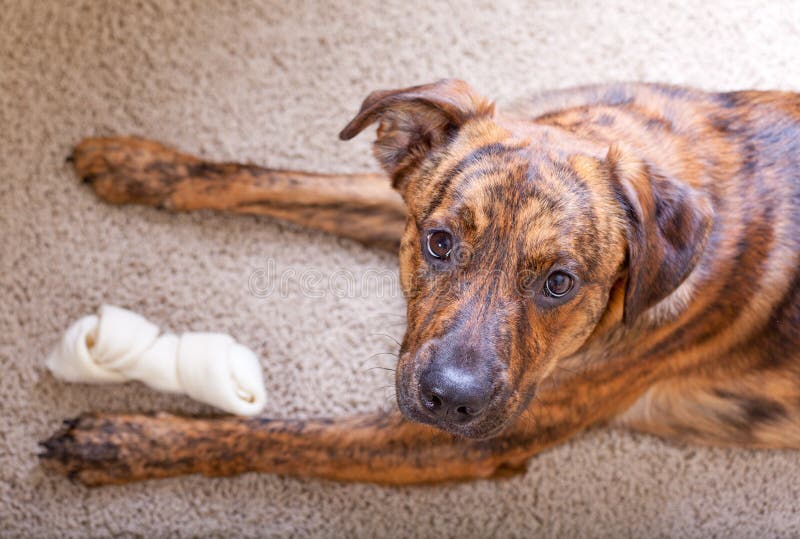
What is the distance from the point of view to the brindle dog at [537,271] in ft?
6.26

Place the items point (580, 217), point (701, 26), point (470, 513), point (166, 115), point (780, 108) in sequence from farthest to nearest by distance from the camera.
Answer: point (701, 26)
point (166, 115)
point (470, 513)
point (780, 108)
point (580, 217)

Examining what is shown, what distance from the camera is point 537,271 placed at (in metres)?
1.90

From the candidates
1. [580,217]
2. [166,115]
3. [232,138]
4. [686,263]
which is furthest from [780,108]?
[166,115]

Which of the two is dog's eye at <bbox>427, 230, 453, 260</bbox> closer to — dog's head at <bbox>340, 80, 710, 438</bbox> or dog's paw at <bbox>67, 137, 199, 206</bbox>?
dog's head at <bbox>340, 80, 710, 438</bbox>

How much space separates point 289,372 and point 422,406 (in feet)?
3.19

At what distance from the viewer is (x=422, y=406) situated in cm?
193

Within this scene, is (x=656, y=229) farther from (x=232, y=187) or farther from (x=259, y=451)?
(x=232, y=187)

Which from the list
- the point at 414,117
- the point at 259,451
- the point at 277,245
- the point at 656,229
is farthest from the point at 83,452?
the point at 656,229

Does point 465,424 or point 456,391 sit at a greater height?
point 456,391

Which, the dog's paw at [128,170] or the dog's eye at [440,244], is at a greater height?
the dog's eye at [440,244]

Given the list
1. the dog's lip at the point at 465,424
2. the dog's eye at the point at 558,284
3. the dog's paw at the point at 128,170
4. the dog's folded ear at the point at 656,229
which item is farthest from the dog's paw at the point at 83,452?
the dog's folded ear at the point at 656,229

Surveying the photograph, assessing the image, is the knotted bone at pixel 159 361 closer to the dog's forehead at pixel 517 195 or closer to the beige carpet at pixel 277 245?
the beige carpet at pixel 277 245

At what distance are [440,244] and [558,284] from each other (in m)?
0.31

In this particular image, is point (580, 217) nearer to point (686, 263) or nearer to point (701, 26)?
point (686, 263)
